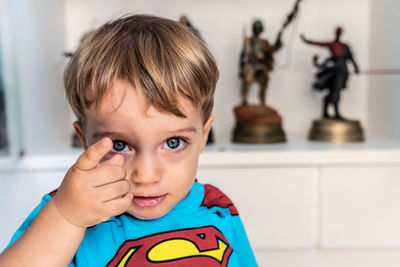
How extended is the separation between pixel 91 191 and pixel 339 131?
3.15ft

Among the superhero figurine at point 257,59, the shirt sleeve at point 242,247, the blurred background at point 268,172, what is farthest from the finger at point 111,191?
the superhero figurine at point 257,59

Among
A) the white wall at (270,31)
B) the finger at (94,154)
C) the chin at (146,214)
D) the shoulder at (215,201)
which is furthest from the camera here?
the white wall at (270,31)

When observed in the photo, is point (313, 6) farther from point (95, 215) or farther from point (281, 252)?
point (95, 215)

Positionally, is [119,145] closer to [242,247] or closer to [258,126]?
[242,247]

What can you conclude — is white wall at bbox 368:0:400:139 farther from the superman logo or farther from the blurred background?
the superman logo

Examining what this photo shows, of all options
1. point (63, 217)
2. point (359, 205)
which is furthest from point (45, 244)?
point (359, 205)

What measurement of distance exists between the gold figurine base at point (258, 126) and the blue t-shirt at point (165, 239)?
627 mm

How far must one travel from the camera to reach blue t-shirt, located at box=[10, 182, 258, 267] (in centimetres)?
58

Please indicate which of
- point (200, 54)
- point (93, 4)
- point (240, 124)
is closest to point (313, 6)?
point (240, 124)

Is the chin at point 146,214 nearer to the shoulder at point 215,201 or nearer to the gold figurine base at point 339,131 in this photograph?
the shoulder at point 215,201

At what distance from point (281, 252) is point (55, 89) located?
29.9 inches

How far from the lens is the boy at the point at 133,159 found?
1.58 feet

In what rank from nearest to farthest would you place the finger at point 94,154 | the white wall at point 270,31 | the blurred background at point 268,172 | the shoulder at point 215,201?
1. the finger at point 94,154
2. the shoulder at point 215,201
3. the blurred background at point 268,172
4. the white wall at point 270,31

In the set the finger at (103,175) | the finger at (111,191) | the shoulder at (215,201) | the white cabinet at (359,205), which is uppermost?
the finger at (103,175)
